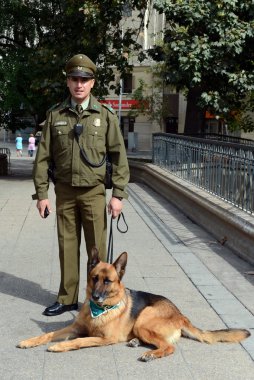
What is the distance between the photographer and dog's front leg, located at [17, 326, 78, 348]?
423 centimetres

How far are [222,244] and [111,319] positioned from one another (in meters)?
4.18

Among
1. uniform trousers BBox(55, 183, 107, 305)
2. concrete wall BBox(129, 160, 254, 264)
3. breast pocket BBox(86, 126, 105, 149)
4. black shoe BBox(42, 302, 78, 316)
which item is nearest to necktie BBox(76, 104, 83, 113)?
breast pocket BBox(86, 126, 105, 149)

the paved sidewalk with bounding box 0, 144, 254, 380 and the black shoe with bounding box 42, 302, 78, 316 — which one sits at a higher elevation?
the black shoe with bounding box 42, 302, 78, 316

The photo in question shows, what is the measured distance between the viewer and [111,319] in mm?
4164

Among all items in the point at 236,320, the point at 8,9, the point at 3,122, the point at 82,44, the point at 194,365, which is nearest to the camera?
the point at 194,365

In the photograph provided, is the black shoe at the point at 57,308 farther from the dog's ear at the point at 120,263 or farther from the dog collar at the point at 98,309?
the dog's ear at the point at 120,263

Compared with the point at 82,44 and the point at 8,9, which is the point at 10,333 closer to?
the point at 82,44

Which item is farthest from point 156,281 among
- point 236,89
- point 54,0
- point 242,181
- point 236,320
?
point 54,0

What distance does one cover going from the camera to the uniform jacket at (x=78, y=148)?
15.7 feet

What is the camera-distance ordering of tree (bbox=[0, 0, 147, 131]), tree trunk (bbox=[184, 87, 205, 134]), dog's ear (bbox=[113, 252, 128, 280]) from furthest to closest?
tree trunk (bbox=[184, 87, 205, 134]), tree (bbox=[0, 0, 147, 131]), dog's ear (bbox=[113, 252, 128, 280])

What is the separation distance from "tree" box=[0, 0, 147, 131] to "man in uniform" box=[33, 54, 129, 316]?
12529mm

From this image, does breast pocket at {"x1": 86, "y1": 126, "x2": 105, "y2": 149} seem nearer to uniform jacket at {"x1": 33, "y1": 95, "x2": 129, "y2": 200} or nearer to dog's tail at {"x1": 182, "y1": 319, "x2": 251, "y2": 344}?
uniform jacket at {"x1": 33, "y1": 95, "x2": 129, "y2": 200}

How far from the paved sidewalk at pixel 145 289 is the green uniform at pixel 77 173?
0.60 metres

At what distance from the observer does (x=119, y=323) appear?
13.8 feet
